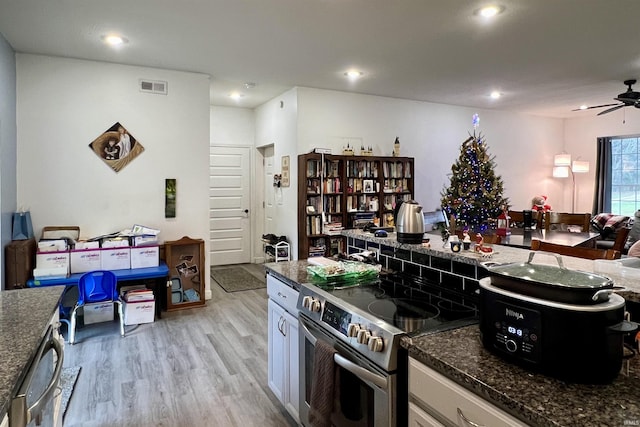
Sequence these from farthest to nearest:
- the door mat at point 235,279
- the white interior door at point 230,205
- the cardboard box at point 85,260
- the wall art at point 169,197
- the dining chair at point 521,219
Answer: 1. the white interior door at point 230,205
2. the dining chair at point 521,219
3. the door mat at point 235,279
4. the wall art at point 169,197
5. the cardboard box at point 85,260

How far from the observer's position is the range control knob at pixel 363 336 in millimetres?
1521

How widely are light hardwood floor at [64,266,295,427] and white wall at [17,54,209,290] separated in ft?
3.82

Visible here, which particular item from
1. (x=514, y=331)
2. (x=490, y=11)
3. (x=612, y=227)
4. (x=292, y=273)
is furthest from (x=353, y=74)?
(x=612, y=227)

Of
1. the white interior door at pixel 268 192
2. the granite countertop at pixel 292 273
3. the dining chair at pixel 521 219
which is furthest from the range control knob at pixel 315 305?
the dining chair at pixel 521 219

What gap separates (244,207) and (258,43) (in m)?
3.60

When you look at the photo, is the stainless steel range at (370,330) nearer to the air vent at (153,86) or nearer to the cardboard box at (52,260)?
the cardboard box at (52,260)

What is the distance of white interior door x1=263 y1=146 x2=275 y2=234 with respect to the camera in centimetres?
657

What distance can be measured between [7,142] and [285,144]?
3253 mm

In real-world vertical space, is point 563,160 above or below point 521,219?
above

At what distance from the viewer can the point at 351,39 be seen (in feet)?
12.3

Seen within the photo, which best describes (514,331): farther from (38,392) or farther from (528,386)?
(38,392)

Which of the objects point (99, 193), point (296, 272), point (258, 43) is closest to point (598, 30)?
point (258, 43)

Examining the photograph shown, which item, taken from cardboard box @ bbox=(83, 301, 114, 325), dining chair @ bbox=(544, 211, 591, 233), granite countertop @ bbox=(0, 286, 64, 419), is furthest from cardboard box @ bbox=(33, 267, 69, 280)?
dining chair @ bbox=(544, 211, 591, 233)

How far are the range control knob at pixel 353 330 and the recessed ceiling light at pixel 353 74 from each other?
3.84 m
